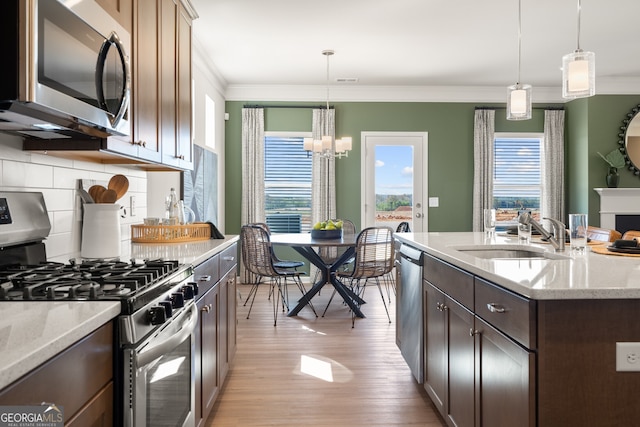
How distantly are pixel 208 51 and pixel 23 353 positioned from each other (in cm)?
480

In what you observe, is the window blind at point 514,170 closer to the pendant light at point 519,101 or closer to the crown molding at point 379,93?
the crown molding at point 379,93

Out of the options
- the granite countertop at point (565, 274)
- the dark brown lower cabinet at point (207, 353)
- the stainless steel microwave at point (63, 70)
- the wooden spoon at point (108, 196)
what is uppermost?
the stainless steel microwave at point (63, 70)

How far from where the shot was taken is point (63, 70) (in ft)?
4.83

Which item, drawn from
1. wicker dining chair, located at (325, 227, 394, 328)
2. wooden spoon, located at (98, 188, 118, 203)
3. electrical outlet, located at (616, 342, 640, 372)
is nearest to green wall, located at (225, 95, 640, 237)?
wicker dining chair, located at (325, 227, 394, 328)

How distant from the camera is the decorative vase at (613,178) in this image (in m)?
6.14

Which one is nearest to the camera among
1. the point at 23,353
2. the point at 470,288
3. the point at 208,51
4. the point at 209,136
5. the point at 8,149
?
the point at 23,353

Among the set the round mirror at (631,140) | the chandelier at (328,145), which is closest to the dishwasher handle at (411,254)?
the chandelier at (328,145)

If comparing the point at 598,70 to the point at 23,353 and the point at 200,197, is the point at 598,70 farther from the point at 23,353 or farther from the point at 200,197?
the point at 23,353

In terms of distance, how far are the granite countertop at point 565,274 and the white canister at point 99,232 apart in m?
1.46

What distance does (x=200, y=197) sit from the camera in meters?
5.21

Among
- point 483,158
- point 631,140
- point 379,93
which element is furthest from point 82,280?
point 631,140

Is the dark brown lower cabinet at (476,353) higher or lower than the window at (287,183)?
lower

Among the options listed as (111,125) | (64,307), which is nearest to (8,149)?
(111,125)

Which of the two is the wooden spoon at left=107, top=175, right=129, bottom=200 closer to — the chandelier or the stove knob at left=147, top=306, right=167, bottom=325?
the stove knob at left=147, top=306, right=167, bottom=325
